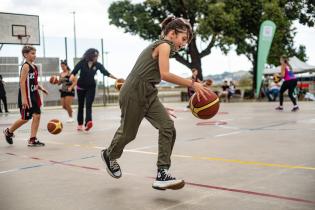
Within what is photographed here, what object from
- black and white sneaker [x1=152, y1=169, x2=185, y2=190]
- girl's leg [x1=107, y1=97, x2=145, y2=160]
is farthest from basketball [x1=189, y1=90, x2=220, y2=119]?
black and white sneaker [x1=152, y1=169, x2=185, y2=190]

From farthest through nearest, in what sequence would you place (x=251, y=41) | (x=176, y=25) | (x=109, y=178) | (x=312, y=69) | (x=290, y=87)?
(x=251, y=41) < (x=312, y=69) < (x=290, y=87) < (x=109, y=178) < (x=176, y=25)

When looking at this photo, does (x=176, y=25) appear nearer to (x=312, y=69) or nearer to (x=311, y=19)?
(x=312, y=69)

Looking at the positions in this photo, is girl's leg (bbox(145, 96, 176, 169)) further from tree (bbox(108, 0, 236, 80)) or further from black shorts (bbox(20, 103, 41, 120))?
tree (bbox(108, 0, 236, 80))

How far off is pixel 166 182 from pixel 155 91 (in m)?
0.93

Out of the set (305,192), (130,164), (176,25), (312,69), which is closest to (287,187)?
(305,192)

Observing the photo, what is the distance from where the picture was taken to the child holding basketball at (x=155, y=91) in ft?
13.7

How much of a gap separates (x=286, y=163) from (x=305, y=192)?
1.47 meters

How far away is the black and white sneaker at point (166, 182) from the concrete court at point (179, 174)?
78 millimetres

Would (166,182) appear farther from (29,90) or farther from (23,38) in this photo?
(23,38)

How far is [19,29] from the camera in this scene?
22562 millimetres

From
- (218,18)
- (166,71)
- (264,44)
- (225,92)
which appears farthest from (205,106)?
(218,18)

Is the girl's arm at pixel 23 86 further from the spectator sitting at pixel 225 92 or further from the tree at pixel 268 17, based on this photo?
the tree at pixel 268 17

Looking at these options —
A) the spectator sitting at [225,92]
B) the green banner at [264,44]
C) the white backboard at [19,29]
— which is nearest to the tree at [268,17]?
the spectator sitting at [225,92]

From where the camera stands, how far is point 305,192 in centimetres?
400
